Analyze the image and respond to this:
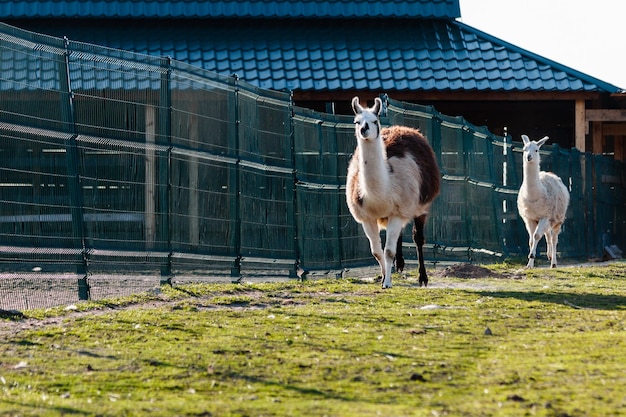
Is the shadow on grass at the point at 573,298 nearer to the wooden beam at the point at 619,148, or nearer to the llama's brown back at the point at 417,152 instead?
the llama's brown back at the point at 417,152

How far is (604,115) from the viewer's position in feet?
83.5

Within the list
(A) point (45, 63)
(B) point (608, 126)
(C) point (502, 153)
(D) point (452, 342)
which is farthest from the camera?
(B) point (608, 126)

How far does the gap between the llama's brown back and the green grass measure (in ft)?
8.55

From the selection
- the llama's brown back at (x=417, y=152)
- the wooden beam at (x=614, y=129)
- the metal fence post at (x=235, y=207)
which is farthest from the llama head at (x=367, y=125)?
the wooden beam at (x=614, y=129)

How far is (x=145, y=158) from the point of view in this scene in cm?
1251

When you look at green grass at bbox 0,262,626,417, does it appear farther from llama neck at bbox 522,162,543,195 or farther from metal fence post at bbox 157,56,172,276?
llama neck at bbox 522,162,543,195

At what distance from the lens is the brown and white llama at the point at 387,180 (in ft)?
44.0

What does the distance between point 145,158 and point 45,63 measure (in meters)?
1.68

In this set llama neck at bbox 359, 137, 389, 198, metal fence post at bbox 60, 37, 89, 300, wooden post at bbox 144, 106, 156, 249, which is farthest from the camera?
llama neck at bbox 359, 137, 389, 198

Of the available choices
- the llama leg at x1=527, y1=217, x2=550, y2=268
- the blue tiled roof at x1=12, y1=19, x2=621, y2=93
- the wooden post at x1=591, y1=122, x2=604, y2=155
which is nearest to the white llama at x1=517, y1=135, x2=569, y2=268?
the llama leg at x1=527, y1=217, x2=550, y2=268

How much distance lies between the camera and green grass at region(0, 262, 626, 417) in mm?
6336

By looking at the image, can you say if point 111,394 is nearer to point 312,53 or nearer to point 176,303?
point 176,303

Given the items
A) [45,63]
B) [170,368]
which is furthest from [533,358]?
[45,63]

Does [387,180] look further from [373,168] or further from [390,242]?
[390,242]
